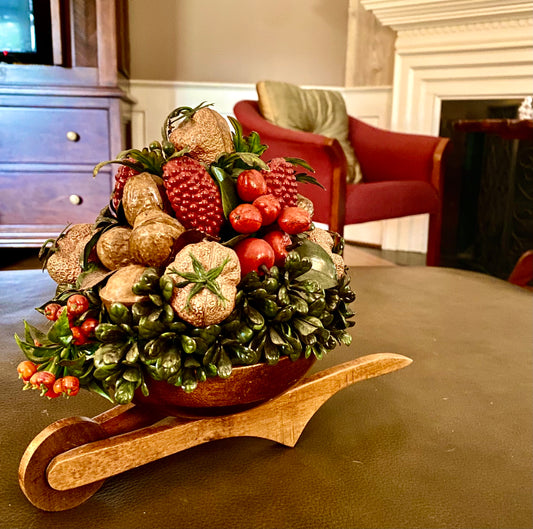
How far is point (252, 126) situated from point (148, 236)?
2471mm

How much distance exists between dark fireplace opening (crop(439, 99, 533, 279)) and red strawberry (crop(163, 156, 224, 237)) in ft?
9.38

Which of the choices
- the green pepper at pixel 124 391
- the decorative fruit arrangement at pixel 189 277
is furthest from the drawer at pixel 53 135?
the green pepper at pixel 124 391

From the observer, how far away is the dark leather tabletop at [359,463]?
0.56 m

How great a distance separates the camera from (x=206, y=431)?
632mm

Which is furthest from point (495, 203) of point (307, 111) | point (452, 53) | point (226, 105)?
point (226, 105)

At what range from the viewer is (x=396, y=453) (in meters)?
0.68

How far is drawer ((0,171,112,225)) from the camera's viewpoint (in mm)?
3018

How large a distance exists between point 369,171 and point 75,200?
5.51 feet

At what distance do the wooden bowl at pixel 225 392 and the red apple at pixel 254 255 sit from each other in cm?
10

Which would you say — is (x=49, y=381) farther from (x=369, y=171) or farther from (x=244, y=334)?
(x=369, y=171)

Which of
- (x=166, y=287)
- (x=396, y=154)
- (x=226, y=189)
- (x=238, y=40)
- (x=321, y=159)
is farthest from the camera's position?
(x=238, y=40)

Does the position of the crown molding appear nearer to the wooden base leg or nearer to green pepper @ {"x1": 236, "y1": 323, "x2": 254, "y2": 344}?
green pepper @ {"x1": 236, "y1": 323, "x2": 254, "y2": 344}

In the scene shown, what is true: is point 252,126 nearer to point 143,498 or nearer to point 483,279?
point 483,279

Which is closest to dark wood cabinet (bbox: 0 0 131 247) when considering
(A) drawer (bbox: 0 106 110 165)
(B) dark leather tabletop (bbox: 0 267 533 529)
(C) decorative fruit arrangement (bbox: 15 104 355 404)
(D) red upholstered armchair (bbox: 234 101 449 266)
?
(A) drawer (bbox: 0 106 110 165)
